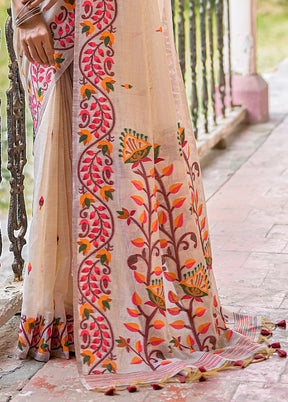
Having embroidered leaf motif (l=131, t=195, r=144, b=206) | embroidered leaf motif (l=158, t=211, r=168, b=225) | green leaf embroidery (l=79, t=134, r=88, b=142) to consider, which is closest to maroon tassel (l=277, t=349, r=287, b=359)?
embroidered leaf motif (l=158, t=211, r=168, b=225)

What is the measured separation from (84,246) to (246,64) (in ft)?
14.0

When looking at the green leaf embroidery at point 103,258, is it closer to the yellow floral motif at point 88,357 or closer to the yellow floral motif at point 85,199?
the yellow floral motif at point 85,199

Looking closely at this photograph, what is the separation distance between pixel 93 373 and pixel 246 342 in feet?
1.82

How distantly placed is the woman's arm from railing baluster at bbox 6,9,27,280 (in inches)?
20.1

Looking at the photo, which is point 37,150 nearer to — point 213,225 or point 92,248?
point 92,248

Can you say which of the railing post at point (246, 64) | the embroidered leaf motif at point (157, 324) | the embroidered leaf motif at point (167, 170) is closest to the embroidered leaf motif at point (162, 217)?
the embroidered leaf motif at point (167, 170)

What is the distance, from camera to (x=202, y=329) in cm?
286

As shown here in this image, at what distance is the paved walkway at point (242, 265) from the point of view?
2.62 m

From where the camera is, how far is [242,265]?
376cm

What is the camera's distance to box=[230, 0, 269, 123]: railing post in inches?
258

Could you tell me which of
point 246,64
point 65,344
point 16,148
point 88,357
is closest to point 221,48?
point 246,64

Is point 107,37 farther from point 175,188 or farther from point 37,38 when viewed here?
point 175,188

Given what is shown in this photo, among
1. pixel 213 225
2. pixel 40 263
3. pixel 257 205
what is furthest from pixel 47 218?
pixel 257 205

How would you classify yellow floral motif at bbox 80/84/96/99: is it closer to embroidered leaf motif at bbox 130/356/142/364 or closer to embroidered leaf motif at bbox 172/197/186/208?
embroidered leaf motif at bbox 172/197/186/208
